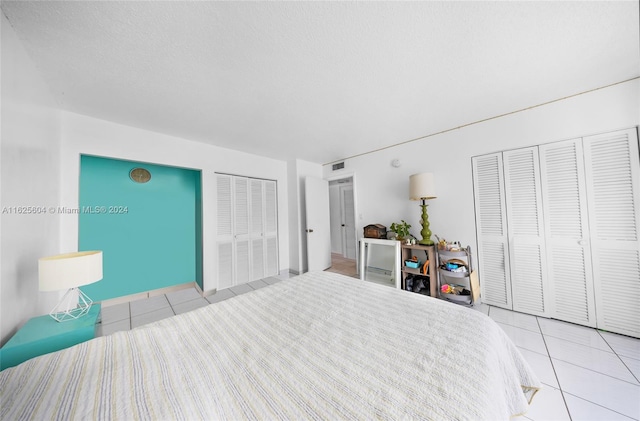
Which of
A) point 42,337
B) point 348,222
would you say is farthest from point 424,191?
point 42,337

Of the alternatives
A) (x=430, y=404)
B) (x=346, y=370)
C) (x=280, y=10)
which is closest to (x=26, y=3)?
(x=280, y=10)

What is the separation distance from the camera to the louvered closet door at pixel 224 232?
3.31 m

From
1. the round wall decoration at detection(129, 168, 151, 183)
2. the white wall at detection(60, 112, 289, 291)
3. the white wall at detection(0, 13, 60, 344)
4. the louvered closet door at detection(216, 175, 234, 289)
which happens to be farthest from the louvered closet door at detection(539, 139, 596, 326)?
the round wall decoration at detection(129, 168, 151, 183)

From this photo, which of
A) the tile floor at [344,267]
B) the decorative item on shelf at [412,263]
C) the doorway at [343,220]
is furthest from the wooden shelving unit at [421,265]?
the doorway at [343,220]

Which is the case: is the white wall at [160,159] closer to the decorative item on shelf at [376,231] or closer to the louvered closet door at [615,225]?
the decorative item on shelf at [376,231]

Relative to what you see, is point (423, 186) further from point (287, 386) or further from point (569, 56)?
point (287, 386)

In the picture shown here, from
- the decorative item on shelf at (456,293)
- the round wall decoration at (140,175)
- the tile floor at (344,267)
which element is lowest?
the tile floor at (344,267)

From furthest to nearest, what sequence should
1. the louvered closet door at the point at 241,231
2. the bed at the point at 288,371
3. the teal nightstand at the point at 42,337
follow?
the louvered closet door at the point at 241,231 → the teal nightstand at the point at 42,337 → the bed at the point at 288,371

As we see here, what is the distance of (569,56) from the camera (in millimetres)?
1583

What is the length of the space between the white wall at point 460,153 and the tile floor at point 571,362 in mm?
1026

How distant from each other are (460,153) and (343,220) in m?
3.31

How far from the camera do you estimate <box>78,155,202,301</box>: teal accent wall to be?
8.71ft

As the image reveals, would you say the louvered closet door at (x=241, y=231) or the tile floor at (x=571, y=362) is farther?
the louvered closet door at (x=241, y=231)

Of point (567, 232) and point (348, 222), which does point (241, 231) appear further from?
point (567, 232)
